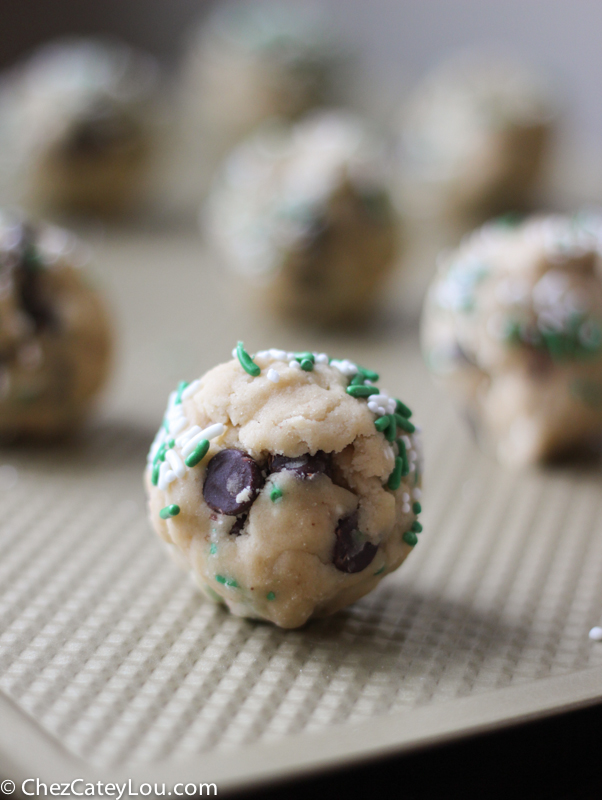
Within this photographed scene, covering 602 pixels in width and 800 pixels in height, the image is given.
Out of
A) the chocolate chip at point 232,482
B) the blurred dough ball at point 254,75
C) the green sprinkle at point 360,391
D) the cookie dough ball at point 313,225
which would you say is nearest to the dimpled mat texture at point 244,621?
the chocolate chip at point 232,482

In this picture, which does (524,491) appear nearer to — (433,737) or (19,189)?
(433,737)

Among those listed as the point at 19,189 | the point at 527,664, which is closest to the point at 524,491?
the point at 527,664

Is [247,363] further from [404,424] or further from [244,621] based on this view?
[244,621]

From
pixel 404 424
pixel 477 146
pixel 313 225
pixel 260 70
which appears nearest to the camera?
pixel 404 424

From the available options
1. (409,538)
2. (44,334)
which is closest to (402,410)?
(409,538)

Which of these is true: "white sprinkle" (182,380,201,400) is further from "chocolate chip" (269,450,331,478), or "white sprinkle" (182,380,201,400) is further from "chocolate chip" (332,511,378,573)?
"chocolate chip" (332,511,378,573)

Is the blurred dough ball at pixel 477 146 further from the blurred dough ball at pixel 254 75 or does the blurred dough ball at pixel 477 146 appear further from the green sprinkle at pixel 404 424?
the green sprinkle at pixel 404 424

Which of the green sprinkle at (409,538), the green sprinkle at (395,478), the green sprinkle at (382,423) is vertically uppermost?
the green sprinkle at (382,423)
